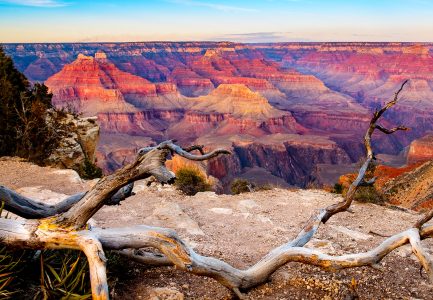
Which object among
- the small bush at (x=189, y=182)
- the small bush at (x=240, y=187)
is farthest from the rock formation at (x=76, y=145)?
the small bush at (x=240, y=187)

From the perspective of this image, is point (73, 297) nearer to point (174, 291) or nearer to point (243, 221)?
point (174, 291)

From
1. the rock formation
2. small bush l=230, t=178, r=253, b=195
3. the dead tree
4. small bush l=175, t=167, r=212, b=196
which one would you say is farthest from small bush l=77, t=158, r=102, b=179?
the dead tree

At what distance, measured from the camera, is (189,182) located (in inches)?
692

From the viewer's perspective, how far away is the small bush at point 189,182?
16539mm

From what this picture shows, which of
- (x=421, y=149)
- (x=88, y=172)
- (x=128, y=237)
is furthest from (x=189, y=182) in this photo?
(x=421, y=149)

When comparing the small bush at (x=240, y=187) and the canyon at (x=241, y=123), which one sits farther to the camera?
the canyon at (x=241, y=123)

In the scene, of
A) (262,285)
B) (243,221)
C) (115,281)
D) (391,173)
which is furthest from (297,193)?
(391,173)

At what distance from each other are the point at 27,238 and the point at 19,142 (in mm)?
17546

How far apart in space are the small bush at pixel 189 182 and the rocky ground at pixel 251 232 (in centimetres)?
112

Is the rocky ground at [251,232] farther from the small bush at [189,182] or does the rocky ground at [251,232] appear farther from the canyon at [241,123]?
the canyon at [241,123]

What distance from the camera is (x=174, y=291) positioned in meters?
6.52

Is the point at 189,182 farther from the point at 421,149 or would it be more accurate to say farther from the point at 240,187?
the point at 421,149

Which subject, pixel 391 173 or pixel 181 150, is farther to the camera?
pixel 391 173

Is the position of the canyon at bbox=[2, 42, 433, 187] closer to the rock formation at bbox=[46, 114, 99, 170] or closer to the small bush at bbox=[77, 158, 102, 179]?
the rock formation at bbox=[46, 114, 99, 170]
